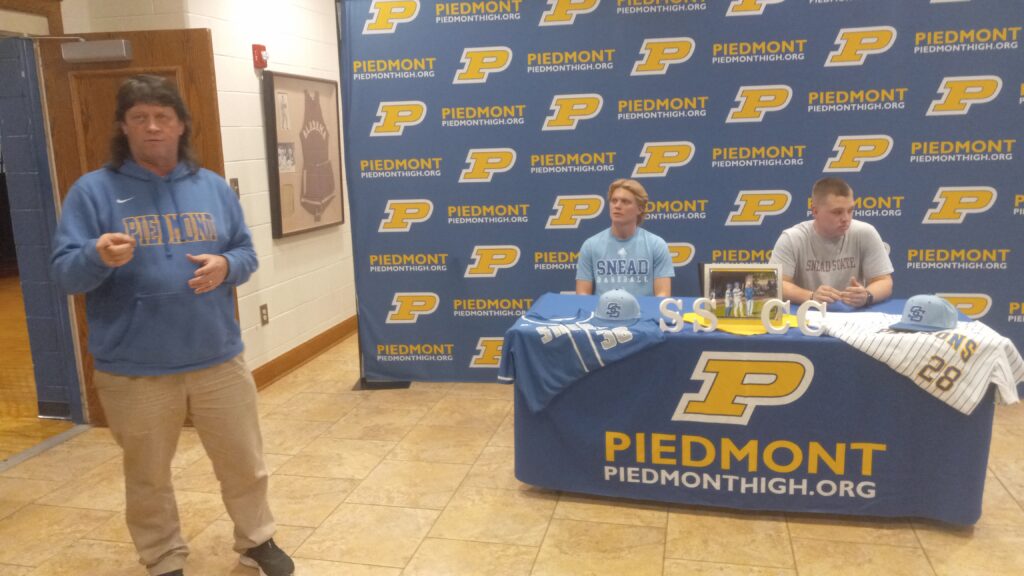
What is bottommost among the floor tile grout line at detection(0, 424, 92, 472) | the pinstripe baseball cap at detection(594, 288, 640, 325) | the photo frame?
the floor tile grout line at detection(0, 424, 92, 472)

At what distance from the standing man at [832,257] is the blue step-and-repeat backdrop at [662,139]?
859 millimetres

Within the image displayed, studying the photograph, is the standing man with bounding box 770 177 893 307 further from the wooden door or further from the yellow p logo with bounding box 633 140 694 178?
the wooden door

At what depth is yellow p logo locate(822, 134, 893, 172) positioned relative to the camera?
390 cm

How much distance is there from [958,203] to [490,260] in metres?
2.55

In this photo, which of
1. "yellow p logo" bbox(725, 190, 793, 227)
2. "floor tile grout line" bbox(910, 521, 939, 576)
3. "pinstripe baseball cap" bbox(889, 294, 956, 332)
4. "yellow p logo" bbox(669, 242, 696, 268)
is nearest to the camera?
"floor tile grout line" bbox(910, 521, 939, 576)

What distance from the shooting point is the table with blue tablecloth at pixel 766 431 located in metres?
2.61

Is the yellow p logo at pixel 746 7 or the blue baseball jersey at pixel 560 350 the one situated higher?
the yellow p logo at pixel 746 7

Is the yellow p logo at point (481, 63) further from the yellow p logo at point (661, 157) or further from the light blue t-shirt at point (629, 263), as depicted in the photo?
the light blue t-shirt at point (629, 263)

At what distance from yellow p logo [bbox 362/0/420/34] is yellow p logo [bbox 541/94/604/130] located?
3.11 feet

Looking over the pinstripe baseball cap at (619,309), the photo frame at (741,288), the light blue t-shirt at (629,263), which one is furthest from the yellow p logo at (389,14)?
the photo frame at (741,288)

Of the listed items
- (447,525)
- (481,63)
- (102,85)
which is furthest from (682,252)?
(102,85)

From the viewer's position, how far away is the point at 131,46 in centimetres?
355

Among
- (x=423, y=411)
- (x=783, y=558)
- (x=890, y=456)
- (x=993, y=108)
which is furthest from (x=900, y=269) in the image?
(x=423, y=411)

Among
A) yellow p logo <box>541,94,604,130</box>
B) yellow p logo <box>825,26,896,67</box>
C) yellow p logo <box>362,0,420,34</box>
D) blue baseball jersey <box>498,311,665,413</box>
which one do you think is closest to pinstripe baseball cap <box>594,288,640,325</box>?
blue baseball jersey <box>498,311,665,413</box>
